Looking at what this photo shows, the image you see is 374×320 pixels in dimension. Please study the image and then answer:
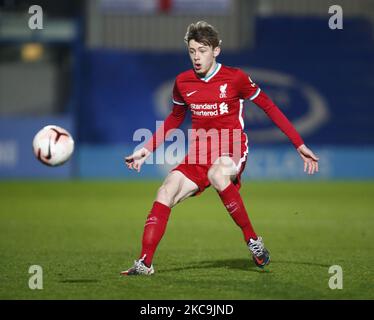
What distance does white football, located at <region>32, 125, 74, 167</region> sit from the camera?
23.5 feet

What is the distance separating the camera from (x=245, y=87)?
7.32 meters

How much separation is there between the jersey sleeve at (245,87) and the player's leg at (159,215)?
83 cm

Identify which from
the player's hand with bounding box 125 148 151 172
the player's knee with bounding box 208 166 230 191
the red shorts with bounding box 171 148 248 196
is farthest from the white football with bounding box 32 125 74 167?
the player's knee with bounding box 208 166 230 191

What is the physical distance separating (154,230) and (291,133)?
137 cm

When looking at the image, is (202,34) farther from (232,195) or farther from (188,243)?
(188,243)

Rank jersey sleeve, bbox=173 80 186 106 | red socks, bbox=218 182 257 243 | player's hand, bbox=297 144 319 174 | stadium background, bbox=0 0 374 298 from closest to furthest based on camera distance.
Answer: player's hand, bbox=297 144 319 174
red socks, bbox=218 182 257 243
jersey sleeve, bbox=173 80 186 106
stadium background, bbox=0 0 374 298

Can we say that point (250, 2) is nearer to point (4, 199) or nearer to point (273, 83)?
point (273, 83)

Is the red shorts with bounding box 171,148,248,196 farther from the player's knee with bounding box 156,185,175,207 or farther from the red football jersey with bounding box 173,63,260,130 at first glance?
the red football jersey with bounding box 173,63,260,130

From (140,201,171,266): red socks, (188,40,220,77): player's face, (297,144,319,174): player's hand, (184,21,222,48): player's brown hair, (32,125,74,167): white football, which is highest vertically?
(184,21,222,48): player's brown hair

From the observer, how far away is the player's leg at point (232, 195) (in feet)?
23.6

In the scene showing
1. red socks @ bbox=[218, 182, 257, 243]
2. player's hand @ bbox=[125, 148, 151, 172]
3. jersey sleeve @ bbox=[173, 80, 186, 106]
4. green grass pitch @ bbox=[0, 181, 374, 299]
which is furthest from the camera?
jersey sleeve @ bbox=[173, 80, 186, 106]

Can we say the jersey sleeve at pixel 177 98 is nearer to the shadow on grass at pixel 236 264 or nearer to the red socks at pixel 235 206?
the red socks at pixel 235 206

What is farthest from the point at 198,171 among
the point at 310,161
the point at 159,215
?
the point at 310,161

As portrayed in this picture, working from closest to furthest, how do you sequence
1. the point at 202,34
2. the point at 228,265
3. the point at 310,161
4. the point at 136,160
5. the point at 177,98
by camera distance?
the point at 202,34, the point at 310,161, the point at 136,160, the point at 177,98, the point at 228,265
